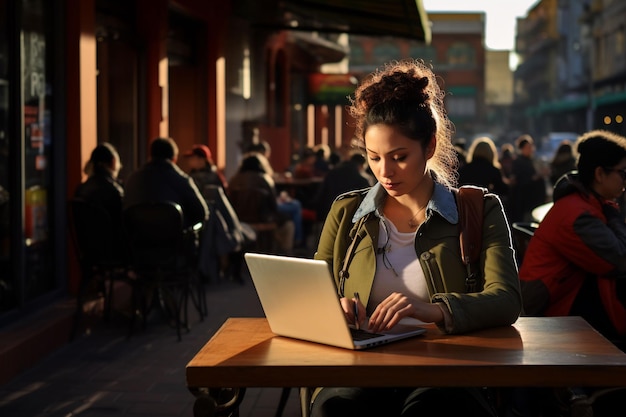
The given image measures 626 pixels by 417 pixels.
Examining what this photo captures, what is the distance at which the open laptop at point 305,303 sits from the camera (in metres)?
3.22

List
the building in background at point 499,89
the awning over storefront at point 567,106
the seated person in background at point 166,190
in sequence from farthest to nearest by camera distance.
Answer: the building in background at point 499,89 < the awning over storefront at point 567,106 < the seated person in background at point 166,190

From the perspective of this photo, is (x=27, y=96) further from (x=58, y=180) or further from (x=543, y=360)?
(x=543, y=360)

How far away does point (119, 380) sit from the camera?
23.8ft

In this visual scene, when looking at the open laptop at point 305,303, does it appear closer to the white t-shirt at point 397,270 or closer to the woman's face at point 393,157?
the white t-shirt at point 397,270

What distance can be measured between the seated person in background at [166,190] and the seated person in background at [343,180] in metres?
3.86

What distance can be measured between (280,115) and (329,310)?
23.7 m

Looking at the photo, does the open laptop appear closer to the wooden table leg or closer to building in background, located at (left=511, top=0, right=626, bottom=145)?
the wooden table leg

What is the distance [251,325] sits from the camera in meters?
3.83

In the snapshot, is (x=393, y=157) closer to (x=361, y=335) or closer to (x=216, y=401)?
(x=361, y=335)

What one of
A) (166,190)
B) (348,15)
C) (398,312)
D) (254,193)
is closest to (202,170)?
(254,193)

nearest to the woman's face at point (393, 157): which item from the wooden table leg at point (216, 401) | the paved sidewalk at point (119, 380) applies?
the wooden table leg at point (216, 401)

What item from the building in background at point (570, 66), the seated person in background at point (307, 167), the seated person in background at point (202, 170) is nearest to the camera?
the seated person in background at point (202, 170)

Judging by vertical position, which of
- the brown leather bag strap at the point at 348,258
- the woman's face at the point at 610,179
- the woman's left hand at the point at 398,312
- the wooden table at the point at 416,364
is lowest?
the wooden table at the point at 416,364

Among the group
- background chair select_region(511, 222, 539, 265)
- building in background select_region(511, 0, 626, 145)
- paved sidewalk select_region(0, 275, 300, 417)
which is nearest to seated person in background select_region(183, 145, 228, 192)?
paved sidewalk select_region(0, 275, 300, 417)
